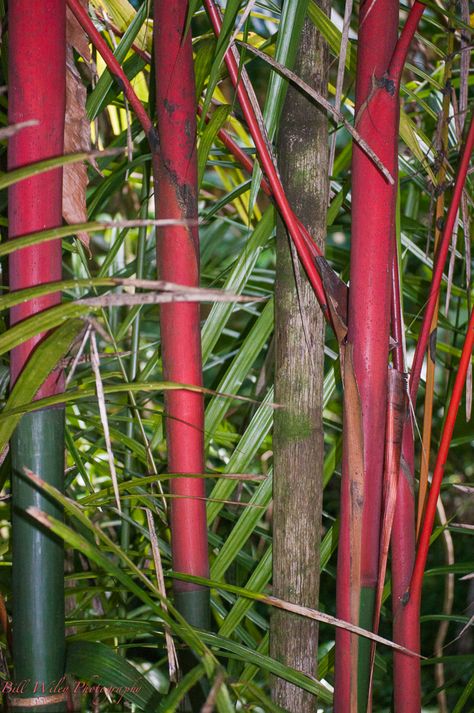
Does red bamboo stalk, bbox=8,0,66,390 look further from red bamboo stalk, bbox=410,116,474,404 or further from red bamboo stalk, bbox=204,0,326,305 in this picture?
red bamboo stalk, bbox=410,116,474,404

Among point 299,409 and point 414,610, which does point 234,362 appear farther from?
point 414,610

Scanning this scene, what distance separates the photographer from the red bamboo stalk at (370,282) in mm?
369

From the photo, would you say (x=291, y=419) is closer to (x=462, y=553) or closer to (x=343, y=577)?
(x=343, y=577)

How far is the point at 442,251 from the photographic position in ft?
1.29

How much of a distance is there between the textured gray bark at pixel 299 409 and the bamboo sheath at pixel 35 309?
172mm

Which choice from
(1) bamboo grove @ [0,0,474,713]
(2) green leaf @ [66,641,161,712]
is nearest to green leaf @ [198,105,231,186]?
(1) bamboo grove @ [0,0,474,713]

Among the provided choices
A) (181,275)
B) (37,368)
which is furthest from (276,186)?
(37,368)

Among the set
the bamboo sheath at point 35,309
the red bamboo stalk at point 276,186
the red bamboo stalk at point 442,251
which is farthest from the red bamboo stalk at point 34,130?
the red bamboo stalk at point 442,251

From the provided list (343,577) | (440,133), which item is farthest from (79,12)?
(343,577)

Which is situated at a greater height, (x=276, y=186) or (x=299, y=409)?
(x=276, y=186)

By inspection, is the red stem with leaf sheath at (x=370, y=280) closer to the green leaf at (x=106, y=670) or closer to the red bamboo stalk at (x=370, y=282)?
the red bamboo stalk at (x=370, y=282)

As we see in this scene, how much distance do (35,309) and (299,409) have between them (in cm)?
19

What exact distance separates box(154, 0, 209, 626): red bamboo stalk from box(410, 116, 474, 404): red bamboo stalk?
0.13 m

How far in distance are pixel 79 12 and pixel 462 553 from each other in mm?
1430
